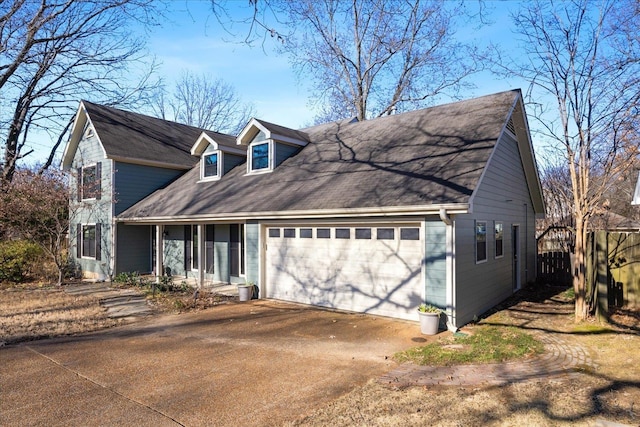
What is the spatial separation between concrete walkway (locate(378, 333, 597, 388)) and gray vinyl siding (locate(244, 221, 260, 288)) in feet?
20.9

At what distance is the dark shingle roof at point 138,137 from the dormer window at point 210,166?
0.95 m

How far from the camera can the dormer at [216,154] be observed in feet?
51.2

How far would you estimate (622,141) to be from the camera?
375 inches

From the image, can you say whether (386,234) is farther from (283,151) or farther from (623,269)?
(283,151)

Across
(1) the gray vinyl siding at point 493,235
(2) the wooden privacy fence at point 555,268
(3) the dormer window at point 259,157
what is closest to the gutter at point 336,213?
(1) the gray vinyl siding at point 493,235

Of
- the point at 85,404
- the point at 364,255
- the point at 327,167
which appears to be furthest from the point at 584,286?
the point at 85,404

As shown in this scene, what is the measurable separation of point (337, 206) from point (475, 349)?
13.8 feet

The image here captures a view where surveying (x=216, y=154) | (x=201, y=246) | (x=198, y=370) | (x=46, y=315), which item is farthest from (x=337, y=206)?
(x=216, y=154)

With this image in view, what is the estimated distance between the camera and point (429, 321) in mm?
7656

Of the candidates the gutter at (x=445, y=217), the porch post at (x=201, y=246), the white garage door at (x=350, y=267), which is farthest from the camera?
the porch post at (x=201, y=246)

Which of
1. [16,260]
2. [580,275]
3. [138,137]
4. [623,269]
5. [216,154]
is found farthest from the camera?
[138,137]

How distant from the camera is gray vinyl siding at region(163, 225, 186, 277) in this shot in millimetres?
16094

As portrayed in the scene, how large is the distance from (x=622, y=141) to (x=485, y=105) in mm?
3370

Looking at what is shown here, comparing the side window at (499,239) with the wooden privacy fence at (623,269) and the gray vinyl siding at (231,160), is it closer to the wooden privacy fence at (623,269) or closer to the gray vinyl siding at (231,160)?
the wooden privacy fence at (623,269)
